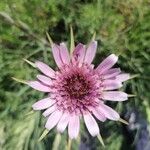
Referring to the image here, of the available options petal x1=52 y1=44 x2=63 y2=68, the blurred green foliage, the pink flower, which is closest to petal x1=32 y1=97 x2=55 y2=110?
the pink flower

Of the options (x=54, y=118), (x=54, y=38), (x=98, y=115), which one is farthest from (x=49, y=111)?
(x=54, y=38)

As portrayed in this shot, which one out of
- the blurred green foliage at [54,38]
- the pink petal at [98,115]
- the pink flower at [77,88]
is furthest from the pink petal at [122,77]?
the blurred green foliage at [54,38]

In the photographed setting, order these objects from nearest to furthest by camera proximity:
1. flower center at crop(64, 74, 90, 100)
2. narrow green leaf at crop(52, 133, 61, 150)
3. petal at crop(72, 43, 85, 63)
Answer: petal at crop(72, 43, 85, 63) < flower center at crop(64, 74, 90, 100) < narrow green leaf at crop(52, 133, 61, 150)

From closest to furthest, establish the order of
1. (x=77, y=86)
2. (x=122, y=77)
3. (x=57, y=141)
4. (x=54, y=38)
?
(x=122, y=77), (x=77, y=86), (x=57, y=141), (x=54, y=38)

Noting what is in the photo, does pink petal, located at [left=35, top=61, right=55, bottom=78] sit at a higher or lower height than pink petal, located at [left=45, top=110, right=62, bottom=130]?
higher

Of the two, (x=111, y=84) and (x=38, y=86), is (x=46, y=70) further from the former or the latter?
(x=111, y=84)

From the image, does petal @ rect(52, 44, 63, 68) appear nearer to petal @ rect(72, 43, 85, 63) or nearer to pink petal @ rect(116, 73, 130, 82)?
petal @ rect(72, 43, 85, 63)

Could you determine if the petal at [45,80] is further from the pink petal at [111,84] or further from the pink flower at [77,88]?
the pink petal at [111,84]

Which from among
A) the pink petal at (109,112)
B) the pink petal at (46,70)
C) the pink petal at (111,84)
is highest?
the pink petal at (46,70)
